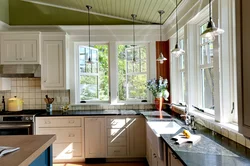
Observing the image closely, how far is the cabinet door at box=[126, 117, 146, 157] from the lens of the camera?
4336mm

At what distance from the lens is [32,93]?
4.83 metres

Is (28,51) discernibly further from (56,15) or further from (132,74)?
(132,74)

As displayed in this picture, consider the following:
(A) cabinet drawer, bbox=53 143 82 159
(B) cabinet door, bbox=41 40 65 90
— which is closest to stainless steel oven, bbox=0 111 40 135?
(A) cabinet drawer, bbox=53 143 82 159

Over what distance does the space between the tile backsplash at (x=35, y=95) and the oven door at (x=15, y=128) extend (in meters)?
0.76

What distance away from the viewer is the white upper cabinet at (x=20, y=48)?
4445mm

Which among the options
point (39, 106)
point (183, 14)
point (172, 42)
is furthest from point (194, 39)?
point (39, 106)

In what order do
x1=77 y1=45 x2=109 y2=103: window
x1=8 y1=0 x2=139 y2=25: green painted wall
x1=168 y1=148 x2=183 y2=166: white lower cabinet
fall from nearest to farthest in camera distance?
1. x1=168 y1=148 x2=183 y2=166: white lower cabinet
2. x1=8 y1=0 x2=139 y2=25: green painted wall
3. x1=77 y1=45 x2=109 y2=103: window

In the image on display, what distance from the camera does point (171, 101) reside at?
4.73 metres

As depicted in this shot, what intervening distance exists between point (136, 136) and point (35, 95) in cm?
211

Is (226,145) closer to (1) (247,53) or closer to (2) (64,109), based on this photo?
(1) (247,53)

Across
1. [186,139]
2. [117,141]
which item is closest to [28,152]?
[186,139]

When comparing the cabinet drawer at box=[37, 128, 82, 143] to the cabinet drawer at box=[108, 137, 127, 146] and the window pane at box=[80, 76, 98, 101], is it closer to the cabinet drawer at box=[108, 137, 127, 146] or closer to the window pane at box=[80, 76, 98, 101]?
the cabinet drawer at box=[108, 137, 127, 146]

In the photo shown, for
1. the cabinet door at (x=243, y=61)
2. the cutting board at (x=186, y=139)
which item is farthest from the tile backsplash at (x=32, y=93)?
the cabinet door at (x=243, y=61)

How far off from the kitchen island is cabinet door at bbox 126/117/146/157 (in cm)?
214
